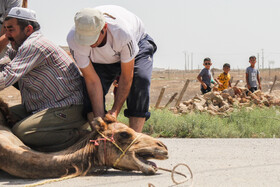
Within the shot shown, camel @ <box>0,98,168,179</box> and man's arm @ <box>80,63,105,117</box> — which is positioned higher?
man's arm @ <box>80,63,105,117</box>

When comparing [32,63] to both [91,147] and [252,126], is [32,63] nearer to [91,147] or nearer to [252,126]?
[91,147]

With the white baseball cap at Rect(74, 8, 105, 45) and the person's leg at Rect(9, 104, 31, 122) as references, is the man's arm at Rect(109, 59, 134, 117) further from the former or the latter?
the person's leg at Rect(9, 104, 31, 122)

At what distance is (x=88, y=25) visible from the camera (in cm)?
408

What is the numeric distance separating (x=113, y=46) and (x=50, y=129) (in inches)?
42.5

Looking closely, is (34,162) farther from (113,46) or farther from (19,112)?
(113,46)

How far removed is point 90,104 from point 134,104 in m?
0.49

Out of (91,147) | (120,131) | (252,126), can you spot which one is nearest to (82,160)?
(91,147)


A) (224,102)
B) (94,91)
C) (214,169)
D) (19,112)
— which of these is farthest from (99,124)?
(224,102)

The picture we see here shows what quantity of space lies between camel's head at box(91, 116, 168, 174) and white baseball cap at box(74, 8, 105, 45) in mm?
800

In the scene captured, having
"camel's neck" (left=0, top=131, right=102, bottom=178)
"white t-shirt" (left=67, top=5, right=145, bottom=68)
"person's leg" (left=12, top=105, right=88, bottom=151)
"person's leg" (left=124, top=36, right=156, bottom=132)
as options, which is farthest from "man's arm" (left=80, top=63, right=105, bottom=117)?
"camel's neck" (left=0, top=131, right=102, bottom=178)

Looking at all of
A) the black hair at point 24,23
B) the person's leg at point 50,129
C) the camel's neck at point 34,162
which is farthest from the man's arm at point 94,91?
the black hair at point 24,23

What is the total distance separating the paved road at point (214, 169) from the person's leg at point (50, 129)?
17.8 inches

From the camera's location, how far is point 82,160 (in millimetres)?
4227

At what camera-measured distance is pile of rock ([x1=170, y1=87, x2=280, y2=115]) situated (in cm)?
1166
